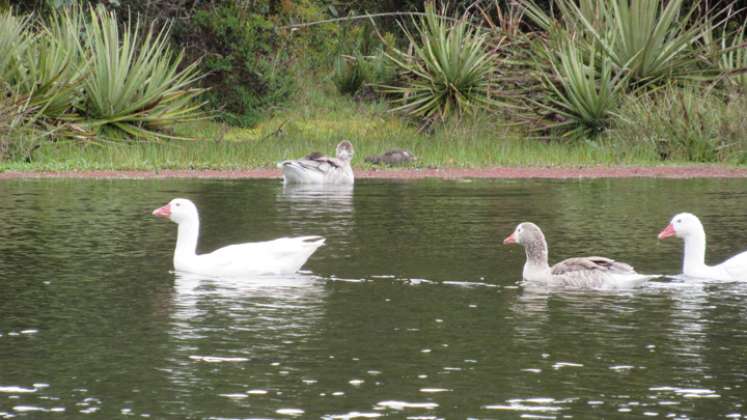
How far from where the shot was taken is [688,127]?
29.6 meters

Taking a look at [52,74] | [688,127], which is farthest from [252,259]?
[688,127]

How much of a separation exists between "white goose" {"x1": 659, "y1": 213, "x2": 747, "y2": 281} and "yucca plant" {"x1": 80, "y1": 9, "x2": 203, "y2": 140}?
16816mm

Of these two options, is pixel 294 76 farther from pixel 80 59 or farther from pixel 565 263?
pixel 565 263

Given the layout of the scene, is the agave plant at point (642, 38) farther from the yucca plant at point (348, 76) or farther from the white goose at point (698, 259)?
the white goose at point (698, 259)

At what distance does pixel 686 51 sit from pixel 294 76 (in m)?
11.6

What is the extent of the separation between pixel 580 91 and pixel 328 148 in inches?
206

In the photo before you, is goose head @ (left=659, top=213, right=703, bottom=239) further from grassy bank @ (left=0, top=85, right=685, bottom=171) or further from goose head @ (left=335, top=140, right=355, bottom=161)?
grassy bank @ (left=0, top=85, right=685, bottom=171)

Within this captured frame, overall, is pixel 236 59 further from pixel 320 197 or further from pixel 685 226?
pixel 685 226

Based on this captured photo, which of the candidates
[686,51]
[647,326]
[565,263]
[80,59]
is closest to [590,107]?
[686,51]

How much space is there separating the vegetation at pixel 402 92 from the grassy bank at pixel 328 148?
0.19 feet

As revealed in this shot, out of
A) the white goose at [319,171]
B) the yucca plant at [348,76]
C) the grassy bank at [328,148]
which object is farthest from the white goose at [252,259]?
the yucca plant at [348,76]

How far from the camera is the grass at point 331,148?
92.3 ft

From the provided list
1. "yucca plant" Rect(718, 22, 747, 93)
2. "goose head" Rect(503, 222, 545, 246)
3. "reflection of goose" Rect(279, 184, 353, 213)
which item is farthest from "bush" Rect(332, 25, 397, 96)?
"goose head" Rect(503, 222, 545, 246)

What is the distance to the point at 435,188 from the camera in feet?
79.5
